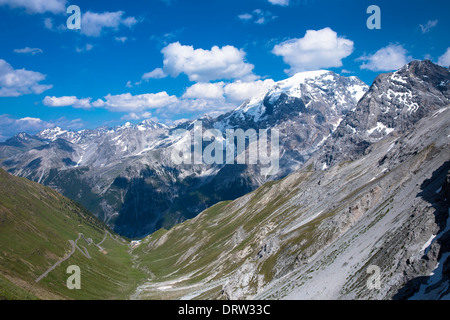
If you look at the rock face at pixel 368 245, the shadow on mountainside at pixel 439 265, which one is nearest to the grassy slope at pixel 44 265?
the rock face at pixel 368 245

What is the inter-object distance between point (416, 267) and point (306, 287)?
23.6m

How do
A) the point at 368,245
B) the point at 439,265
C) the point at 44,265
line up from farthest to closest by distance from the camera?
the point at 44,265 → the point at 368,245 → the point at 439,265

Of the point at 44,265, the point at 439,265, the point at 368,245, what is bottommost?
the point at 439,265

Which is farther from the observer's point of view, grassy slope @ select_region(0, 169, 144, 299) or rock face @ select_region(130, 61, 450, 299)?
grassy slope @ select_region(0, 169, 144, 299)

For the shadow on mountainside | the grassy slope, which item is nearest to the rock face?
the shadow on mountainside

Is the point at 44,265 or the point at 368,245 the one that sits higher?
the point at 44,265

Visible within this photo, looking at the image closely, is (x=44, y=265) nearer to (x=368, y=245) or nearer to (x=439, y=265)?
(x=368, y=245)

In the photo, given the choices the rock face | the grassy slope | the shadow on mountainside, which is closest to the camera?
the shadow on mountainside

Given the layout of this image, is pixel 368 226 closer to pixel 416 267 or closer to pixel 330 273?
pixel 330 273

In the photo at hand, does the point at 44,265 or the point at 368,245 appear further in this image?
the point at 44,265

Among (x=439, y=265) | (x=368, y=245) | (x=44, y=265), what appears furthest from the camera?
(x=44, y=265)

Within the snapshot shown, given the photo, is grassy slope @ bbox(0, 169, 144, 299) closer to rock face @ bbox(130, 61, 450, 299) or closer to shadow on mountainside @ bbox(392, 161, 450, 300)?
rock face @ bbox(130, 61, 450, 299)

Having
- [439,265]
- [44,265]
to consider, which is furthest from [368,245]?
[44,265]
